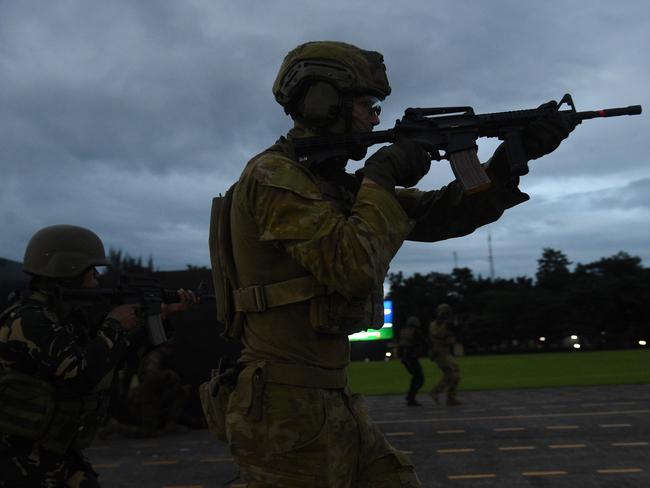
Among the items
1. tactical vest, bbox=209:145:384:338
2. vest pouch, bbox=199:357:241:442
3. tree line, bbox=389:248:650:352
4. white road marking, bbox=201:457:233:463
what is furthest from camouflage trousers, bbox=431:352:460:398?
tree line, bbox=389:248:650:352

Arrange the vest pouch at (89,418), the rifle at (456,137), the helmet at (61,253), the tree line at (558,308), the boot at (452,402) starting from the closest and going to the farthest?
1. the rifle at (456,137)
2. the vest pouch at (89,418)
3. the helmet at (61,253)
4. the boot at (452,402)
5. the tree line at (558,308)

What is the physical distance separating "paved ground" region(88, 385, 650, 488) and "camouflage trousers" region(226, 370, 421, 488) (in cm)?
403

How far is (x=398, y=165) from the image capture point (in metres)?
2.27

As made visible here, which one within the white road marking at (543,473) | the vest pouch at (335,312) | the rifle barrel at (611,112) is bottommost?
the white road marking at (543,473)

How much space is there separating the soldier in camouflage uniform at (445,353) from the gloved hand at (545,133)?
1014cm

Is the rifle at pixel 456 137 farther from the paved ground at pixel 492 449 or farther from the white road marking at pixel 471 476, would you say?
the white road marking at pixel 471 476

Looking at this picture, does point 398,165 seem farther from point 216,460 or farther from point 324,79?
point 216,460

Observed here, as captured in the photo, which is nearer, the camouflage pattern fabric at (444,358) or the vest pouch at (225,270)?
the vest pouch at (225,270)

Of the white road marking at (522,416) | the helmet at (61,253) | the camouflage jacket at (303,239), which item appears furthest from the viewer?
the white road marking at (522,416)

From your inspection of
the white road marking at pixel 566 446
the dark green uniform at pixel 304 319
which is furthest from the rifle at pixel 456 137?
the white road marking at pixel 566 446

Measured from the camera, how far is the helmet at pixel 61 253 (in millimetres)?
3564

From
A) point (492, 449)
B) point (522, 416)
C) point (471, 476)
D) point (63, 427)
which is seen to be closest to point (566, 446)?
point (492, 449)

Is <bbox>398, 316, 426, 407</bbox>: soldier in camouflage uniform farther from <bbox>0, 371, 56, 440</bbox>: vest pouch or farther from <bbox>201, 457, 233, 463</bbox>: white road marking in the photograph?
<bbox>0, 371, 56, 440</bbox>: vest pouch

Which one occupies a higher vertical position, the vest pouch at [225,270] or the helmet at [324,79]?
the helmet at [324,79]
